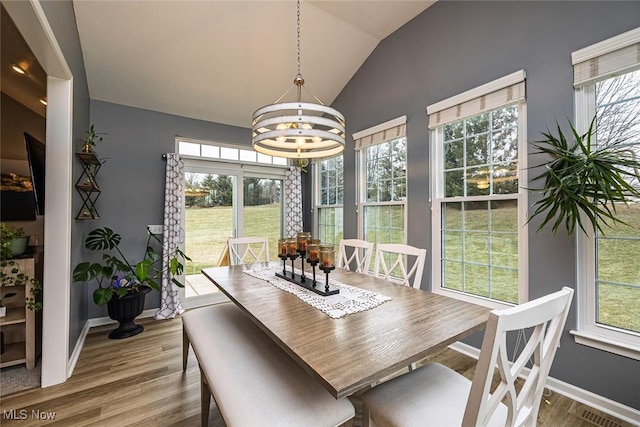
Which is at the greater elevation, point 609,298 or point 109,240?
point 109,240

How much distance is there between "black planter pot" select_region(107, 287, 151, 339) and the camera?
2.88 m

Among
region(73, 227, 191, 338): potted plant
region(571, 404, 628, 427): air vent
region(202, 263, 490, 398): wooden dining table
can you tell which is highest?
region(202, 263, 490, 398): wooden dining table

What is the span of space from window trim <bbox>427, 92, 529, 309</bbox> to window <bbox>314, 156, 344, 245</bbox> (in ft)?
5.42

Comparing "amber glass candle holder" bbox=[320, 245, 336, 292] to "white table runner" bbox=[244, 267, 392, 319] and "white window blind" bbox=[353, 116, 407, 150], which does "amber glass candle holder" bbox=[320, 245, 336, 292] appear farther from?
"white window blind" bbox=[353, 116, 407, 150]

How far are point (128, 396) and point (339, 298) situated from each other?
178 cm

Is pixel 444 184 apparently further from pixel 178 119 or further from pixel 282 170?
pixel 178 119

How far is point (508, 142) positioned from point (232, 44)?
3013 millimetres

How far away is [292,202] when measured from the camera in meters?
4.58

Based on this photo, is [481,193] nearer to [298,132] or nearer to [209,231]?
[298,132]

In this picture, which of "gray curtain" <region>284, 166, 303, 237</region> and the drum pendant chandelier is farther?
"gray curtain" <region>284, 166, 303, 237</region>

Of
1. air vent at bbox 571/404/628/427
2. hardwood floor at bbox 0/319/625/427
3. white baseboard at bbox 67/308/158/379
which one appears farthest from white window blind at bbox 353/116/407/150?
white baseboard at bbox 67/308/158/379

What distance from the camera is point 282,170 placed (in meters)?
4.62

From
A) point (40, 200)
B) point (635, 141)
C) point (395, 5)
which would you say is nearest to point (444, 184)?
point (635, 141)

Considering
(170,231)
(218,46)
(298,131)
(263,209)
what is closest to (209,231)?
(170,231)
